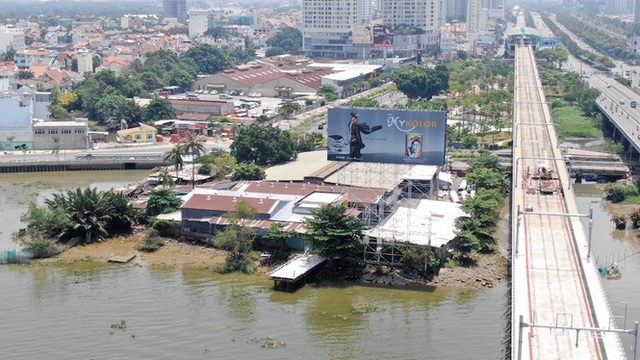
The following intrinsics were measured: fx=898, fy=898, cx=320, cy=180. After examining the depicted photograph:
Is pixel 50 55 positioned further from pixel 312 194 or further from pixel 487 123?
pixel 312 194

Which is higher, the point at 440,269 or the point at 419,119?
the point at 419,119

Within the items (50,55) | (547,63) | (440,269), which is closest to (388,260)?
(440,269)

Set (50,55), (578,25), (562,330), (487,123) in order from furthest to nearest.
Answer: (578,25) → (50,55) → (487,123) → (562,330)

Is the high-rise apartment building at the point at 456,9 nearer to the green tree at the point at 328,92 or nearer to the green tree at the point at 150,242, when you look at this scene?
the green tree at the point at 328,92

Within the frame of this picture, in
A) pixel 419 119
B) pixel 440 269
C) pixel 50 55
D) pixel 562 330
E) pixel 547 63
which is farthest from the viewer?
pixel 547 63

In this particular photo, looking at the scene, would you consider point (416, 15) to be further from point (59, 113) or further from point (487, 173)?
point (487, 173)

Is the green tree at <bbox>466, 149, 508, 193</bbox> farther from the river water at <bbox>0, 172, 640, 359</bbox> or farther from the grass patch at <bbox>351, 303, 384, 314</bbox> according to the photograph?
the grass patch at <bbox>351, 303, 384, 314</bbox>
